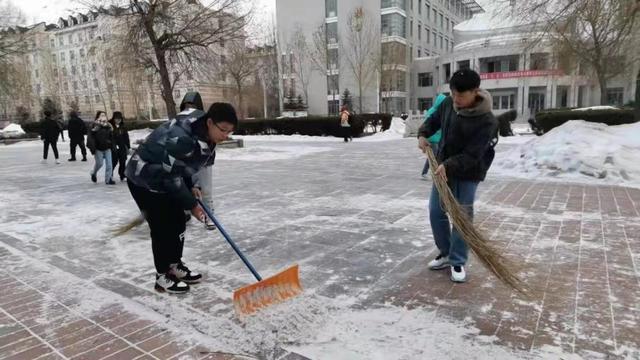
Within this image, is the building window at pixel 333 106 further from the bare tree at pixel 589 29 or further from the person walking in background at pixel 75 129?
the person walking in background at pixel 75 129

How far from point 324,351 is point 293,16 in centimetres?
5721

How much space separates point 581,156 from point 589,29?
19.3 metres

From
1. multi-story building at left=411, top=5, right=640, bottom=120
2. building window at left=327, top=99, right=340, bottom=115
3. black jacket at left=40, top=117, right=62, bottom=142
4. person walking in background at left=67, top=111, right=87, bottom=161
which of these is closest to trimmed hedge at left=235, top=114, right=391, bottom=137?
person walking in background at left=67, top=111, right=87, bottom=161

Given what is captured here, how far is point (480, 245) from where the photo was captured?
126 inches

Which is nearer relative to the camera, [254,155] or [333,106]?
[254,155]

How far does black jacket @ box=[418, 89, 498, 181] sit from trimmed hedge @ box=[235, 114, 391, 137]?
686 inches

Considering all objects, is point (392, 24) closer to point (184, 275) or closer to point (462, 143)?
point (462, 143)

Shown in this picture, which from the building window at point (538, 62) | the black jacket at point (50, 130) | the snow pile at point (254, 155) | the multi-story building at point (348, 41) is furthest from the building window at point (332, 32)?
the black jacket at point (50, 130)

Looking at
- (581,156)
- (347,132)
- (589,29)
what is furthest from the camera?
(589,29)

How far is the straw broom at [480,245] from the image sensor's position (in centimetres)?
318

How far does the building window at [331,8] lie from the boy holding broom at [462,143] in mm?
52256

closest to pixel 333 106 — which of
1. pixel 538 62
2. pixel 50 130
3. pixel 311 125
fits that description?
pixel 538 62

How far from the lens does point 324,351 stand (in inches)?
102

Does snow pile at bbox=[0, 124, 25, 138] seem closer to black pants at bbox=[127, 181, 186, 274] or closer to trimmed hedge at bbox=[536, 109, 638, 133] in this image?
trimmed hedge at bbox=[536, 109, 638, 133]
